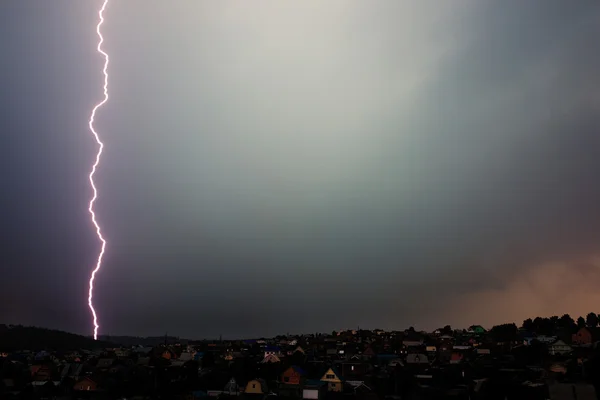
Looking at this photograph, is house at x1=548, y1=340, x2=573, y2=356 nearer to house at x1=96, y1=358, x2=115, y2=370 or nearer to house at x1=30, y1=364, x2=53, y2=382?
house at x1=96, y1=358, x2=115, y2=370

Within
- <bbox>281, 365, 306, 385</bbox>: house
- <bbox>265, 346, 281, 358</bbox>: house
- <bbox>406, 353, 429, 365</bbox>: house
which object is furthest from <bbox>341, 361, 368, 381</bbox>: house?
<bbox>265, 346, 281, 358</bbox>: house

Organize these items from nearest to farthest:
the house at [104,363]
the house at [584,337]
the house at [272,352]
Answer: the house at [104,363] < the house at [272,352] < the house at [584,337]

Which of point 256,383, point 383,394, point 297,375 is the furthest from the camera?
point 297,375

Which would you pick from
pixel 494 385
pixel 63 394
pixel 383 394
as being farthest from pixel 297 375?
pixel 63 394

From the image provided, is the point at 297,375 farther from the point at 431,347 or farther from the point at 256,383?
the point at 431,347

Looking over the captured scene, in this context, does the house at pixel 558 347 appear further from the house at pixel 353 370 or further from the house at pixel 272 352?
the house at pixel 272 352

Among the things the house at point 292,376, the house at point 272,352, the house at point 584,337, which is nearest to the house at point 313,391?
the house at point 292,376

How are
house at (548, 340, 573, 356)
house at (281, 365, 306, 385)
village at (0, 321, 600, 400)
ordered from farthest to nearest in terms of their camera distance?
house at (548, 340, 573, 356)
house at (281, 365, 306, 385)
village at (0, 321, 600, 400)
